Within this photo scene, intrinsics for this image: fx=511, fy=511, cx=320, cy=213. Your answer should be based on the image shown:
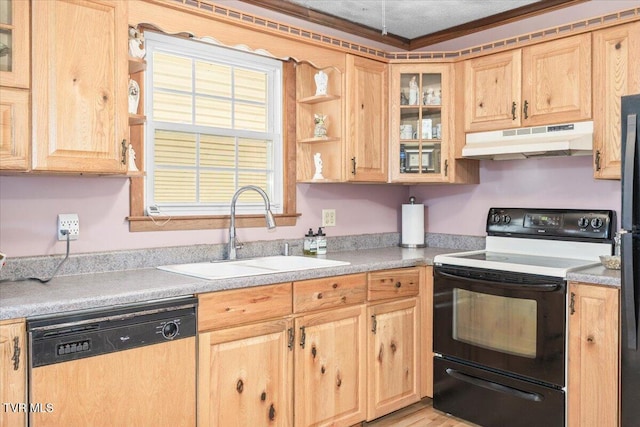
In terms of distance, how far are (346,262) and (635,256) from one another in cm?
132

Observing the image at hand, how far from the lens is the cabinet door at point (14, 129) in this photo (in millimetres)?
1808

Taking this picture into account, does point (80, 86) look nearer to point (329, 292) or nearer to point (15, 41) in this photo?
point (15, 41)

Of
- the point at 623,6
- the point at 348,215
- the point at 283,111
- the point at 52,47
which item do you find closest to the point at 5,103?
the point at 52,47

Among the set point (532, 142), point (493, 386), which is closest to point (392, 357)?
point (493, 386)

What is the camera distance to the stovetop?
2650 mm

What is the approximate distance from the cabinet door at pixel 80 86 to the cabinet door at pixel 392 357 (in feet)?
5.00

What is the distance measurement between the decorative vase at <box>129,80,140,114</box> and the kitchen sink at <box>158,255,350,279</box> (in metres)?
0.75

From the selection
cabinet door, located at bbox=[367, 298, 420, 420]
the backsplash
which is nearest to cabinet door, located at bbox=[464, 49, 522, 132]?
the backsplash

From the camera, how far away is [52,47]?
1898mm

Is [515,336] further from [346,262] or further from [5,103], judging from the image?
[5,103]

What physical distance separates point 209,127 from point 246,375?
1.36 meters

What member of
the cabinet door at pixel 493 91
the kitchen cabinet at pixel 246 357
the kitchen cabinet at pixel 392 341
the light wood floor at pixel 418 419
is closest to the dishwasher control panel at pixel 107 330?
the kitchen cabinet at pixel 246 357

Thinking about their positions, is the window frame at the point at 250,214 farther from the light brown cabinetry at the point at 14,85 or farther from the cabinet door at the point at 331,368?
the cabinet door at the point at 331,368

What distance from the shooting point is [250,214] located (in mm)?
2902
